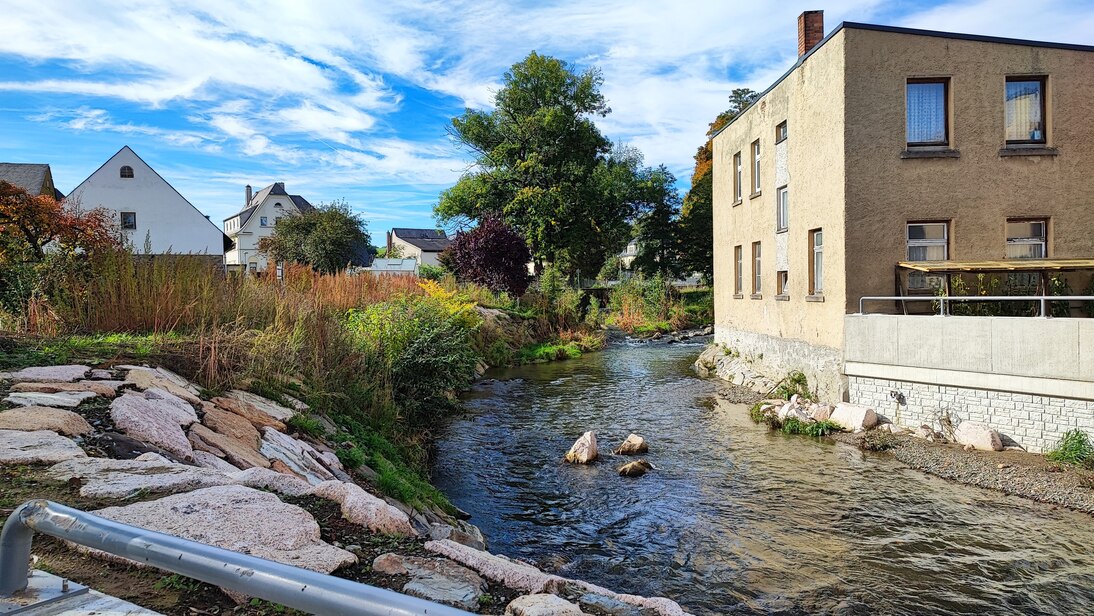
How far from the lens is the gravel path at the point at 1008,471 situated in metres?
8.84

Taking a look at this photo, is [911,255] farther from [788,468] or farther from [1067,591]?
[1067,591]

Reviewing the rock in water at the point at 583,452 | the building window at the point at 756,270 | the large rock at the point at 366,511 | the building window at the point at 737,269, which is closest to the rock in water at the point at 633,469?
the rock in water at the point at 583,452

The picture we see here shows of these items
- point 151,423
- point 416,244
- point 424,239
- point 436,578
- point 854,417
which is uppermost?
point 424,239

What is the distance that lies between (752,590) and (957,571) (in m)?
2.25

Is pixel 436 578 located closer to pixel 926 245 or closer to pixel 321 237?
pixel 926 245

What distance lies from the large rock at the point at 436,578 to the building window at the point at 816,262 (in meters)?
13.5

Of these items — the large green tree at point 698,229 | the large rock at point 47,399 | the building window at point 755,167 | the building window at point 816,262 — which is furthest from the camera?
the large green tree at point 698,229

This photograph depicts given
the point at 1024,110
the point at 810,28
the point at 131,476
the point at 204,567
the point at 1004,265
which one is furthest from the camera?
the point at 810,28

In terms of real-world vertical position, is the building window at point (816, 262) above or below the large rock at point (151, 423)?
above

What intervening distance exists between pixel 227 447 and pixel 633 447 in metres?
7.30

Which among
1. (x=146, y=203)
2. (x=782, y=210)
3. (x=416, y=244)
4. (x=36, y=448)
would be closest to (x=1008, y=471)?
(x=782, y=210)

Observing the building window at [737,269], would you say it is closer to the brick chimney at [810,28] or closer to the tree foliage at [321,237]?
the brick chimney at [810,28]

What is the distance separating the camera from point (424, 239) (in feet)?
274

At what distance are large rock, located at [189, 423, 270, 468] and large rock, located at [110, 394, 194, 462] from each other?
15 centimetres
